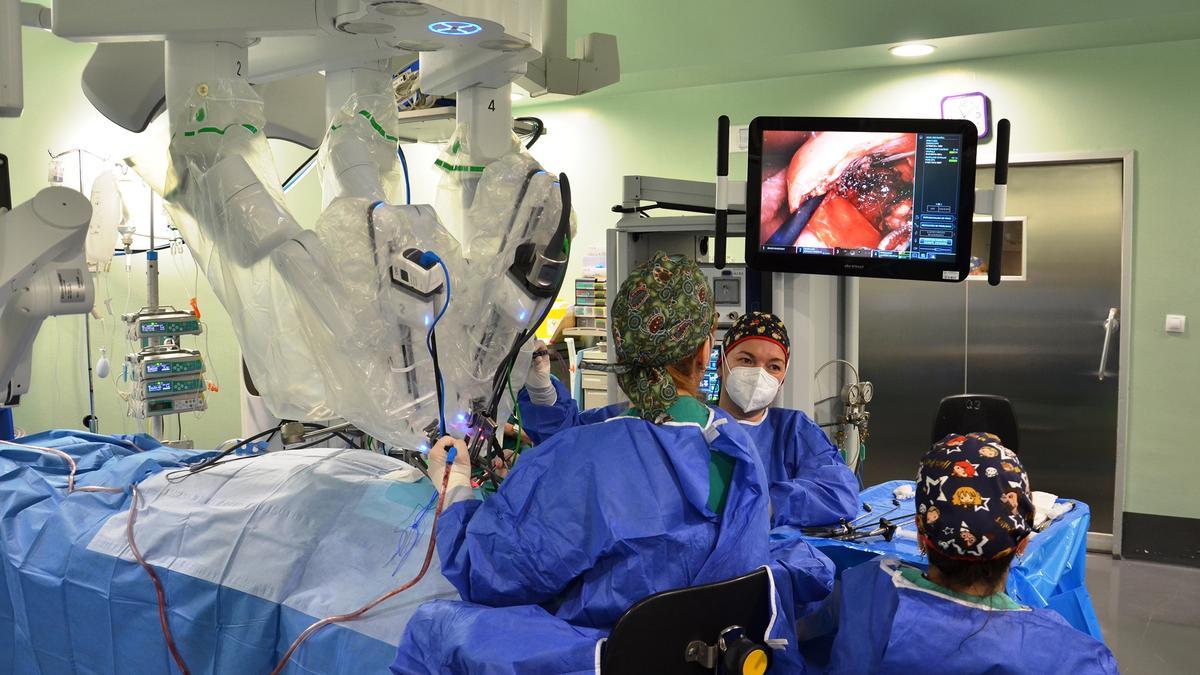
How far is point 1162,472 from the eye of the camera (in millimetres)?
4770

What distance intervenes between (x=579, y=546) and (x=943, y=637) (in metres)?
0.62

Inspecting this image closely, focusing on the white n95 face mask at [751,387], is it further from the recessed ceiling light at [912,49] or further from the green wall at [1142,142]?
the green wall at [1142,142]

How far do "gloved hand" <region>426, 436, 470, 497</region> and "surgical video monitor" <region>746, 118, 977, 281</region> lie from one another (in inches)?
42.1

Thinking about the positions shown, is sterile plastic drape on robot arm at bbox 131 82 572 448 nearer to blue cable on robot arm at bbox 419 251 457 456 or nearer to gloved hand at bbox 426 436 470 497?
blue cable on robot arm at bbox 419 251 457 456

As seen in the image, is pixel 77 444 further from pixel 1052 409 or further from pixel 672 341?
pixel 1052 409

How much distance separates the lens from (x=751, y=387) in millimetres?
2727

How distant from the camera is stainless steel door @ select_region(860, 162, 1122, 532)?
4898mm

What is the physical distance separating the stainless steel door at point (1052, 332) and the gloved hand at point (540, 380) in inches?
130

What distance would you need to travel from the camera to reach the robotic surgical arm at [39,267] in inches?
94.8

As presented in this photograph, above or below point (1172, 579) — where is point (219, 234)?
above

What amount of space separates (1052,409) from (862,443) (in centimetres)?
232

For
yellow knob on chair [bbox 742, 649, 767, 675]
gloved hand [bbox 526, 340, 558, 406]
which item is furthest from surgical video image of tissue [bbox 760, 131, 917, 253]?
yellow knob on chair [bbox 742, 649, 767, 675]

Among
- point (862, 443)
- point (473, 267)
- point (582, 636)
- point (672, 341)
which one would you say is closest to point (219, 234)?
point (473, 267)

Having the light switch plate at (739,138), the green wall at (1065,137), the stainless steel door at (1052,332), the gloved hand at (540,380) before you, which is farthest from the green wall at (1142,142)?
the gloved hand at (540,380)
